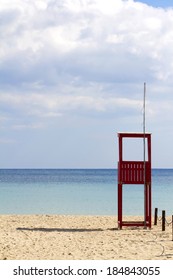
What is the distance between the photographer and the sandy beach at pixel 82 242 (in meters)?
15.7

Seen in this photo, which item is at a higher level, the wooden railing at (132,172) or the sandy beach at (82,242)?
the wooden railing at (132,172)

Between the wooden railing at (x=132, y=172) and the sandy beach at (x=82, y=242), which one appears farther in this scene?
the wooden railing at (x=132, y=172)

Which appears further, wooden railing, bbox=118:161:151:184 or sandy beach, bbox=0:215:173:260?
wooden railing, bbox=118:161:151:184

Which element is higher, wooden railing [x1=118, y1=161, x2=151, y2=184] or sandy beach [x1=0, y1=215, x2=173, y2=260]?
wooden railing [x1=118, y1=161, x2=151, y2=184]

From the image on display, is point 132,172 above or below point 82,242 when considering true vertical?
above

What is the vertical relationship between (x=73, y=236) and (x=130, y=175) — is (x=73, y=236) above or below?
below

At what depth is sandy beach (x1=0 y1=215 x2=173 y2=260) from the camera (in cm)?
1568

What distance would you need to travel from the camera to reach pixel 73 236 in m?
20.2

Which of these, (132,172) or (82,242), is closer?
(82,242)

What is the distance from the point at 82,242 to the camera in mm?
18547

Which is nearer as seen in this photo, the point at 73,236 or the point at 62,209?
the point at 73,236
